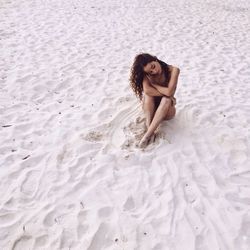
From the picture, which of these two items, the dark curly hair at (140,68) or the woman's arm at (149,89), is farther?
the woman's arm at (149,89)

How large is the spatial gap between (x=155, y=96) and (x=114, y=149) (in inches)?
29.5

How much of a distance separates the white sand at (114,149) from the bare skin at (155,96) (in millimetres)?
210

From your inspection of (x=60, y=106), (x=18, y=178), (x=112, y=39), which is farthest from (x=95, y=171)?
(x=112, y=39)

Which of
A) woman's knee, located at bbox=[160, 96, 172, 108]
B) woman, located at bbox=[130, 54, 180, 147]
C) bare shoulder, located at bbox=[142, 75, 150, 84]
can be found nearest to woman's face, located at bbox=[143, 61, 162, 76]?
woman, located at bbox=[130, 54, 180, 147]

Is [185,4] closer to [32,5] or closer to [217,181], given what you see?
[32,5]

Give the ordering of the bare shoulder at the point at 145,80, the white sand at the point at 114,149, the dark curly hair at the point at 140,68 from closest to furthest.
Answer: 1. the white sand at the point at 114,149
2. the dark curly hair at the point at 140,68
3. the bare shoulder at the point at 145,80

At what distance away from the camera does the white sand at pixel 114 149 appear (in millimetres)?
2984

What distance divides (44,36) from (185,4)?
4.84 meters

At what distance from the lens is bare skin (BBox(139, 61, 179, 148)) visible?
3.86m

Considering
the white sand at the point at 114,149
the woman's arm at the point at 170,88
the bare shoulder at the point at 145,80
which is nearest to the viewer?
the white sand at the point at 114,149

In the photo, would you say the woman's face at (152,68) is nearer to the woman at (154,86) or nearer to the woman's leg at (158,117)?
the woman at (154,86)

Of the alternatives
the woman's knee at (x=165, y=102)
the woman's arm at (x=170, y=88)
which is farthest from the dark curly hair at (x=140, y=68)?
the woman's knee at (x=165, y=102)

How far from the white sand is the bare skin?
0.69 feet

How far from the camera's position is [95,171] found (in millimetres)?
3594
